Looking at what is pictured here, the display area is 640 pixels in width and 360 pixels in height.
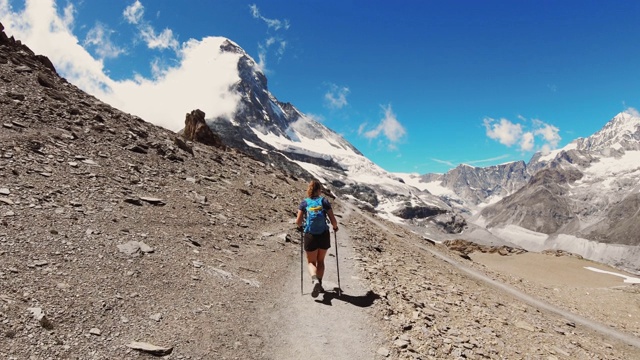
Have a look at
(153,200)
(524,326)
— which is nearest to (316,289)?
(524,326)

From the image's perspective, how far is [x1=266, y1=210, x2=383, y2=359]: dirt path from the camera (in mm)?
9270

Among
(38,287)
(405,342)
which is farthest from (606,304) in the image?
(38,287)

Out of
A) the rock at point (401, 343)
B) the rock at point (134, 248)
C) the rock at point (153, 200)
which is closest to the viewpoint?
the rock at point (401, 343)

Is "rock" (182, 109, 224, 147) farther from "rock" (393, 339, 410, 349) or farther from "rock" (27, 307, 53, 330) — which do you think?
"rock" (393, 339, 410, 349)

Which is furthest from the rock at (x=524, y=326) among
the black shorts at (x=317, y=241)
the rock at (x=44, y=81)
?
the rock at (x=44, y=81)

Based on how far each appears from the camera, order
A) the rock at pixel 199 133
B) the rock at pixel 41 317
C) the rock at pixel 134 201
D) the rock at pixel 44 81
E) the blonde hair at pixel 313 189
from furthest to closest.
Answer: the rock at pixel 199 133, the rock at pixel 44 81, the rock at pixel 134 201, the blonde hair at pixel 313 189, the rock at pixel 41 317

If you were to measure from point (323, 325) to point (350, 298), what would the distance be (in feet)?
7.91

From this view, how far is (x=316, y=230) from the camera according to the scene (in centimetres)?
1225

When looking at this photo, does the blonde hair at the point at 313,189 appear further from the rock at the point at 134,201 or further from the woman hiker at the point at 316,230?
the rock at the point at 134,201

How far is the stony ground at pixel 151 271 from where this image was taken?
841 cm

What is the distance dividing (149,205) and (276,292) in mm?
8161

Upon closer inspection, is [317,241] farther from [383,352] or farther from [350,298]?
[383,352]

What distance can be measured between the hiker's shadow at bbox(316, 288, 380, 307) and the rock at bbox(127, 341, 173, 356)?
17.0 ft

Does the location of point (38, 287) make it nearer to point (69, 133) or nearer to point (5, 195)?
point (5, 195)
